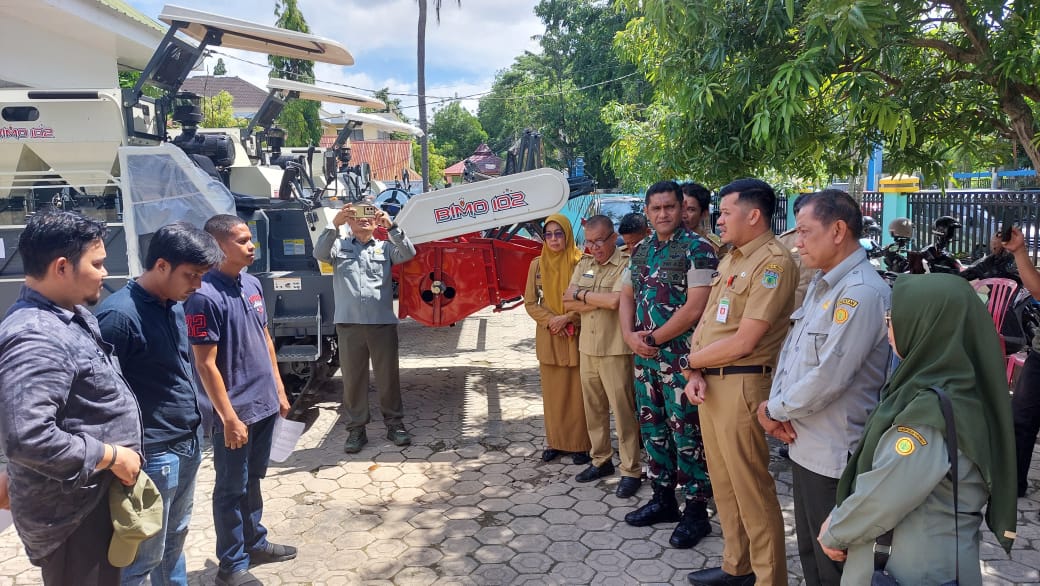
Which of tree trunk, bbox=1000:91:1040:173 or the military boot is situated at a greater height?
tree trunk, bbox=1000:91:1040:173

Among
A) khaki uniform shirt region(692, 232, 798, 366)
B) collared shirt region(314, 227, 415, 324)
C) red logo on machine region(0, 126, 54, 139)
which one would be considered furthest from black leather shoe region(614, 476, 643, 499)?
red logo on machine region(0, 126, 54, 139)

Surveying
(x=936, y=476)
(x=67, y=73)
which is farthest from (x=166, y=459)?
(x=67, y=73)

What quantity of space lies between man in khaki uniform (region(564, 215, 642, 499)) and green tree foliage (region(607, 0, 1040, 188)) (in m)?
0.85

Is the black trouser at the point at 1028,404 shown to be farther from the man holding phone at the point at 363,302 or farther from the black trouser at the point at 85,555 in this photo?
the black trouser at the point at 85,555

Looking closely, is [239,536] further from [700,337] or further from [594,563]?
[700,337]

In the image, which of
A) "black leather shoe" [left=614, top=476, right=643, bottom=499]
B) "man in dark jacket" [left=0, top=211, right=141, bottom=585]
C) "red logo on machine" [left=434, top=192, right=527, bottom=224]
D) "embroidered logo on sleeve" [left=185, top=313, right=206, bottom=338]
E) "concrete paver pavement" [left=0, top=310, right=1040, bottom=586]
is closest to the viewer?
"man in dark jacket" [left=0, top=211, right=141, bottom=585]

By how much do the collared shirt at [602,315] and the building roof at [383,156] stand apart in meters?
27.3

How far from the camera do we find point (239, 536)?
3.10 m

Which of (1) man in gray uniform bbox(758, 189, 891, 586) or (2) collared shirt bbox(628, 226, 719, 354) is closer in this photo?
(1) man in gray uniform bbox(758, 189, 891, 586)

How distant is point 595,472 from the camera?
4.19 m

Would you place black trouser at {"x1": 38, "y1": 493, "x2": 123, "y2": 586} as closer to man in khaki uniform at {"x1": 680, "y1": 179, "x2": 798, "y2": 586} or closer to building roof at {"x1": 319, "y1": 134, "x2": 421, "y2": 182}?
man in khaki uniform at {"x1": 680, "y1": 179, "x2": 798, "y2": 586}

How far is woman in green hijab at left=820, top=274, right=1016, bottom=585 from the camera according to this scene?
5.32ft

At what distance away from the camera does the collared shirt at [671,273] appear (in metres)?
3.30

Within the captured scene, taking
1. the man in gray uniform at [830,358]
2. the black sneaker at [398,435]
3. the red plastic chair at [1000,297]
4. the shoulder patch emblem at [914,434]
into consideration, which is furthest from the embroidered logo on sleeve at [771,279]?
the black sneaker at [398,435]
